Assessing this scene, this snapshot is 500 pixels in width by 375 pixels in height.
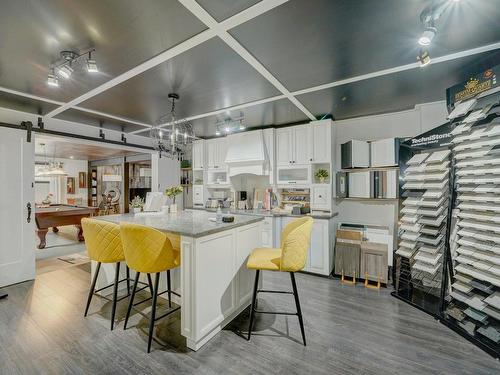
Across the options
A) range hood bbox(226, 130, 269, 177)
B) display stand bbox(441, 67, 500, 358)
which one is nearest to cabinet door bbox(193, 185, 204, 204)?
range hood bbox(226, 130, 269, 177)

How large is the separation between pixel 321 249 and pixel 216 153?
2924 millimetres

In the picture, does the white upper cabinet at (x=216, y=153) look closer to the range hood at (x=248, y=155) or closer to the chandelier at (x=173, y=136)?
the range hood at (x=248, y=155)

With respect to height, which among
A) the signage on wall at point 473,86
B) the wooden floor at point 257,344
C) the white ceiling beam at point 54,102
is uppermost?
the white ceiling beam at point 54,102

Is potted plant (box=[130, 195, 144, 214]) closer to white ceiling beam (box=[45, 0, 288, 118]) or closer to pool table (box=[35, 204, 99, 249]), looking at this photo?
white ceiling beam (box=[45, 0, 288, 118])

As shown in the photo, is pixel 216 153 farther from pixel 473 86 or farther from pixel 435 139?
pixel 473 86

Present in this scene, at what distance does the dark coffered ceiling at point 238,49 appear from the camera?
5.08ft

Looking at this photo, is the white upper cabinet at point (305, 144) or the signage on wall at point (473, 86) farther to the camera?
the white upper cabinet at point (305, 144)

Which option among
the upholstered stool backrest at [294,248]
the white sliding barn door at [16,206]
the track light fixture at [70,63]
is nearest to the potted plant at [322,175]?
the upholstered stool backrest at [294,248]

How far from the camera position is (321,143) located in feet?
12.8

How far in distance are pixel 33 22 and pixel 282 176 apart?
11.9 ft

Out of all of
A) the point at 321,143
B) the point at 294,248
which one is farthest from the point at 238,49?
the point at 321,143

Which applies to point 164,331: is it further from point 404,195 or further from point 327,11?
point 404,195

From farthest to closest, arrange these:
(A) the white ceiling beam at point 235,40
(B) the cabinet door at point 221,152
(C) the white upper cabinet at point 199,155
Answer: (C) the white upper cabinet at point 199,155 < (B) the cabinet door at point 221,152 < (A) the white ceiling beam at point 235,40

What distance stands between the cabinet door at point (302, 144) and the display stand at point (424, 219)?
4.50 ft
